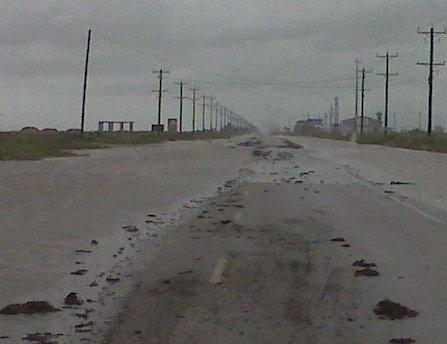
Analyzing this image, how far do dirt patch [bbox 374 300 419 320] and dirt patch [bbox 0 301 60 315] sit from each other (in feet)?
10.7

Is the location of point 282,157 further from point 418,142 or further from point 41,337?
point 41,337

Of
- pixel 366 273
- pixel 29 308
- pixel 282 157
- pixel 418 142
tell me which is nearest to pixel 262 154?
pixel 282 157

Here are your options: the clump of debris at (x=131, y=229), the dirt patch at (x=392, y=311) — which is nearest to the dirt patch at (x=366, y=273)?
the dirt patch at (x=392, y=311)

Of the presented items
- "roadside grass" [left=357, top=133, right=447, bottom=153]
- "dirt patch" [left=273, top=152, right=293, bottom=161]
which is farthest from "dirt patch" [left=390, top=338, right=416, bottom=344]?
"roadside grass" [left=357, top=133, right=447, bottom=153]

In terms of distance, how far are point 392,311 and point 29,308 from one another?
3.66 metres

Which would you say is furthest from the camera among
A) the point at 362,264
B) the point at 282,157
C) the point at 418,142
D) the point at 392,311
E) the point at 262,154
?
the point at 418,142

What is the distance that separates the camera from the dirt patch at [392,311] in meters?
9.04

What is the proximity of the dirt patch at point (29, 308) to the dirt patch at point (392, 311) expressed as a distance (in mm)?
3249

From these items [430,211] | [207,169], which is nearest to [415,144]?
[207,169]

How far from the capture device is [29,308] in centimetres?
945

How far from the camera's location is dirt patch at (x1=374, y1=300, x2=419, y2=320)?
29.7 feet

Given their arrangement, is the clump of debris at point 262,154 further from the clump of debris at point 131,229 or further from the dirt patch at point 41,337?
the dirt patch at point 41,337

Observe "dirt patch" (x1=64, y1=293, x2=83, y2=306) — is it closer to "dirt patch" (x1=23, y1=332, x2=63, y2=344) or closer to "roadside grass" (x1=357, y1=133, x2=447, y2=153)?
"dirt patch" (x1=23, y1=332, x2=63, y2=344)

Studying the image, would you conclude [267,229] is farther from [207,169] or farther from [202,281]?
[207,169]
